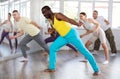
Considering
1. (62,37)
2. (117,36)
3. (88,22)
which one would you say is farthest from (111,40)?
(62,37)

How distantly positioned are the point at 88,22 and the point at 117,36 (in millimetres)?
3388

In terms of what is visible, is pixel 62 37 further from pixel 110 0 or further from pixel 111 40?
pixel 110 0

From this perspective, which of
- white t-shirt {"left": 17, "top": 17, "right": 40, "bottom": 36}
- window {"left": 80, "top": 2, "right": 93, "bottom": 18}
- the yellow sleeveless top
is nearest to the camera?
the yellow sleeveless top

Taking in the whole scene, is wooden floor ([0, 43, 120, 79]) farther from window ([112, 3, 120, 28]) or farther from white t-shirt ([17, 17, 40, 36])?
window ([112, 3, 120, 28])

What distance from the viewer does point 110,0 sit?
31.8 feet

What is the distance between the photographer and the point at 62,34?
5.05 m

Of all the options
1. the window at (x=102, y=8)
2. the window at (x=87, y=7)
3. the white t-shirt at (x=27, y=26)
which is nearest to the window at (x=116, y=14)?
the window at (x=102, y=8)

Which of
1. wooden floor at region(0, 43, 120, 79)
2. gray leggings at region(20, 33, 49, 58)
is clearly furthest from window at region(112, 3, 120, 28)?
gray leggings at region(20, 33, 49, 58)

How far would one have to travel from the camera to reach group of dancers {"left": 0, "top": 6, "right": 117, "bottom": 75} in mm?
4988

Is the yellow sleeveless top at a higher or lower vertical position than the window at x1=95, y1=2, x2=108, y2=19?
lower

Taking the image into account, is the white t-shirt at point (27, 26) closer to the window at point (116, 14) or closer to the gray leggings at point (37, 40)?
the gray leggings at point (37, 40)

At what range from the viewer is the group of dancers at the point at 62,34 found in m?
4.99

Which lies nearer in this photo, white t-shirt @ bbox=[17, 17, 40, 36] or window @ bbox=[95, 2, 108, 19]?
white t-shirt @ bbox=[17, 17, 40, 36]

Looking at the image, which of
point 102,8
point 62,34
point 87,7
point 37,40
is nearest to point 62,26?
point 62,34
